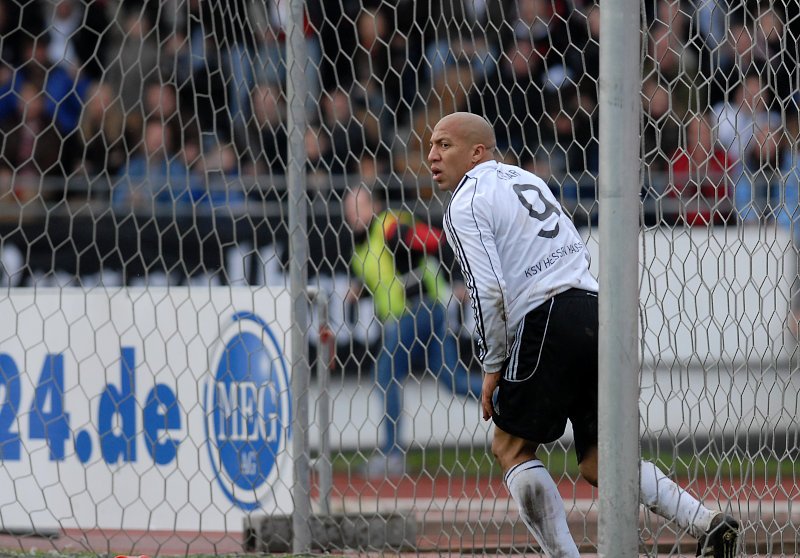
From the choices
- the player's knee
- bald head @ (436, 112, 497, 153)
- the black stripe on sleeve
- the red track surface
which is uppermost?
bald head @ (436, 112, 497, 153)

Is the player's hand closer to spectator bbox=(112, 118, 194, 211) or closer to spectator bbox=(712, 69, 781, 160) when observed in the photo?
spectator bbox=(712, 69, 781, 160)

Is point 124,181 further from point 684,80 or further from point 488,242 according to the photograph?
point 488,242

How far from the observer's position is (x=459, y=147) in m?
4.43

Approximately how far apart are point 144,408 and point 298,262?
1.01m

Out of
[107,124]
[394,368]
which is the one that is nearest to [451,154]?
[394,368]

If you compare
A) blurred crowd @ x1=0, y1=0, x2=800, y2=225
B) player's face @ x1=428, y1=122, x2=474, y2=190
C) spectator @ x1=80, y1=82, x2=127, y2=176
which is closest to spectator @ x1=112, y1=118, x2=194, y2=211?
blurred crowd @ x1=0, y1=0, x2=800, y2=225

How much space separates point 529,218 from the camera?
430cm

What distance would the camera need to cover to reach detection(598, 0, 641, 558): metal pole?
3.66m

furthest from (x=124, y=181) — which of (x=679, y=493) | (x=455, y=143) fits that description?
(x=679, y=493)

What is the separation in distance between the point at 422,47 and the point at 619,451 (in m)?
3.23

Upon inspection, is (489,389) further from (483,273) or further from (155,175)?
(155,175)

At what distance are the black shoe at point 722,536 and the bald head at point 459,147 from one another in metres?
1.40

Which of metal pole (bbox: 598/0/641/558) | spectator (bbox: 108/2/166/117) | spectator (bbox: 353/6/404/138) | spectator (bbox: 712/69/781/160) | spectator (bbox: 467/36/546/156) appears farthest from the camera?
spectator (bbox: 353/6/404/138)

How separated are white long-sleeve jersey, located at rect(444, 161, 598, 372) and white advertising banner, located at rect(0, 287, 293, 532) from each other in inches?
70.1
